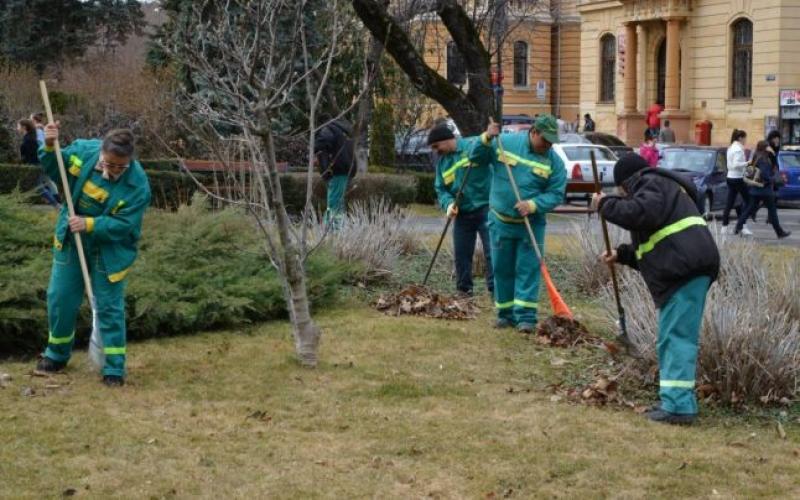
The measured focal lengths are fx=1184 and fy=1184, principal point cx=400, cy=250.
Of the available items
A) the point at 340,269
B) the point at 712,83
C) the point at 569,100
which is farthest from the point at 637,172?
the point at 569,100

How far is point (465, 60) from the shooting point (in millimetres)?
15156

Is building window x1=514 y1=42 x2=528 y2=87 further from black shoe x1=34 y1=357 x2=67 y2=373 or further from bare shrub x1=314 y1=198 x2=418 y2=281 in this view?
black shoe x1=34 y1=357 x2=67 y2=373

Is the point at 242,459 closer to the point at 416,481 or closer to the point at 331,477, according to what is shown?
the point at 331,477

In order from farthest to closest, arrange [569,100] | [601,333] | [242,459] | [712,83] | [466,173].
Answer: [569,100] < [712,83] < [466,173] < [601,333] < [242,459]

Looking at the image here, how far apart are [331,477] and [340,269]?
4.98m

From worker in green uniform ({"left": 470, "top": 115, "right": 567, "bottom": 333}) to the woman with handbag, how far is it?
10.4 metres

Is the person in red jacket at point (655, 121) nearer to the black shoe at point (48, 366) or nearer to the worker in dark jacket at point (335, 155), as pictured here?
the worker in dark jacket at point (335, 155)

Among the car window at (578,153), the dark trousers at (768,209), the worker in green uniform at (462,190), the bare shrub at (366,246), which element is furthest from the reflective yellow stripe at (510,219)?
the car window at (578,153)

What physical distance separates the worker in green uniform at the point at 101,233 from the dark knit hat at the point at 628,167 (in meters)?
A: 2.93

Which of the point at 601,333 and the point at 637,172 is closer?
the point at 637,172

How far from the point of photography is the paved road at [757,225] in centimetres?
1905

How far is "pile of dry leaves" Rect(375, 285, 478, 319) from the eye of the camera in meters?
10.1

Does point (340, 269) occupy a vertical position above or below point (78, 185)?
below

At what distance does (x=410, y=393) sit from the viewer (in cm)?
746
